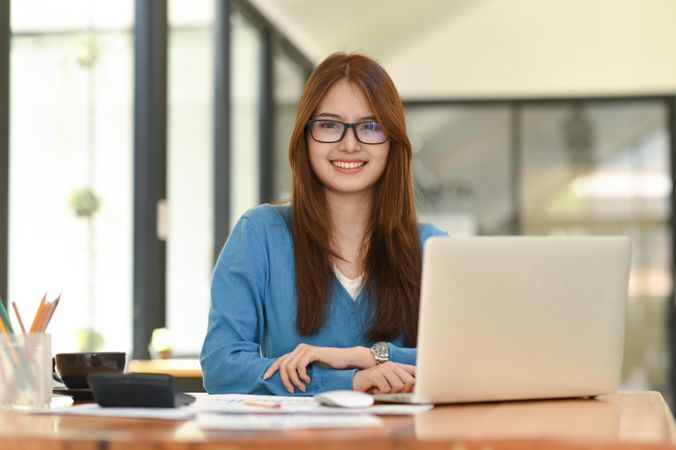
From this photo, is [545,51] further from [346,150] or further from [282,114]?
[346,150]

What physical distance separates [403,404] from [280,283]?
565 millimetres

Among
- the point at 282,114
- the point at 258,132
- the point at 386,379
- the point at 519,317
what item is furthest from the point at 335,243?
the point at 282,114

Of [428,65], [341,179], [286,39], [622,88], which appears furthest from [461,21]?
[341,179]

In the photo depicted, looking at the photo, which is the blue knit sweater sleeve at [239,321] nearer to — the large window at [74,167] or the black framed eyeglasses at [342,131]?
the black framed eyeglasses at [342,131]

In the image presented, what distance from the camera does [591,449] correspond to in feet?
4.26

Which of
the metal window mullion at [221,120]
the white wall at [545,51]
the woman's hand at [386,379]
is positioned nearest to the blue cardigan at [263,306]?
the woman's hand at [386,379]

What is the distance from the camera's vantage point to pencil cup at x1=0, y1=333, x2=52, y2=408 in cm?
170

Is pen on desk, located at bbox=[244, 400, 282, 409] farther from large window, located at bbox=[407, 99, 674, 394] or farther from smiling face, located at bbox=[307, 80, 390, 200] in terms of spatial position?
large window, located at bbox=[407, 99, 674, 394]

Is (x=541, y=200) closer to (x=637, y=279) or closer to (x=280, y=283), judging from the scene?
(x=637, y=279)

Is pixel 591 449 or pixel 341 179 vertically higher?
pixel 341 179

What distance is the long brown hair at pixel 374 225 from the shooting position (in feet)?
7.15

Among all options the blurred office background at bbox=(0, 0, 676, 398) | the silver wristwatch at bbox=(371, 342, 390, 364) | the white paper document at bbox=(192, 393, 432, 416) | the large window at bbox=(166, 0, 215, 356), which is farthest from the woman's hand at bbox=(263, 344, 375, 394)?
the large window at bbox=(166, 0, 215, 356)

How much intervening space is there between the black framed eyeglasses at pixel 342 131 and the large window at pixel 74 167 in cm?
148

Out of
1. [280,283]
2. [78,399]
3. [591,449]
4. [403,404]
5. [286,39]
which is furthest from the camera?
[286,39]
